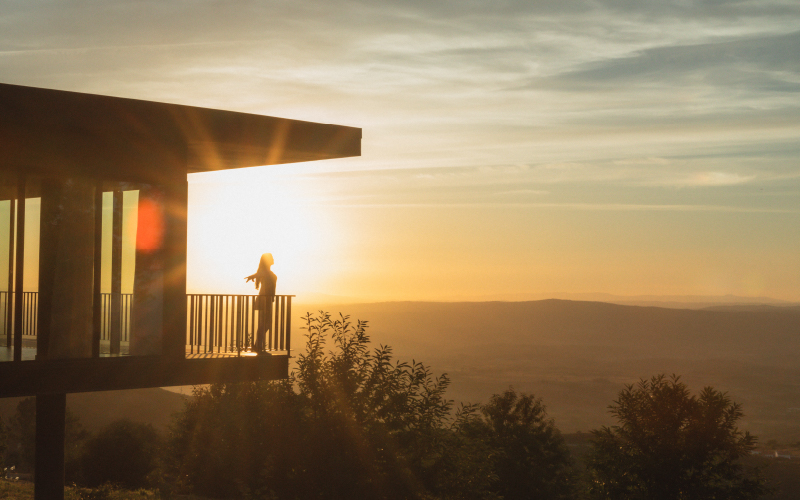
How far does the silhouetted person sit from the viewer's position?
580 inches

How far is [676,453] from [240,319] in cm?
1659

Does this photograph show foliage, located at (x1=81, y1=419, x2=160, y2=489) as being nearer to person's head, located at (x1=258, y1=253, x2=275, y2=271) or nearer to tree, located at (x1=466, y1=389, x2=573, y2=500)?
tree, located at (x1=466, y1=389, x2=573, y2=500)

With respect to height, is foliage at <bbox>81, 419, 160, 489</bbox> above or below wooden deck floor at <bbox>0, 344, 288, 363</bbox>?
below

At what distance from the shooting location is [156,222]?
44.7 ft

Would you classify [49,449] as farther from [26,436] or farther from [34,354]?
[26,436]

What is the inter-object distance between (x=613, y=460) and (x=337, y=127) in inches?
648

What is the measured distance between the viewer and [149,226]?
1366cm

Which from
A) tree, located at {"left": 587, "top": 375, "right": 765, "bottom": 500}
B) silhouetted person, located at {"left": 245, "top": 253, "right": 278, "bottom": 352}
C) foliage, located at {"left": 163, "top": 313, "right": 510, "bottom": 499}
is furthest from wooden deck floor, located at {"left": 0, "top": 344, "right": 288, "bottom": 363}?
tree, located at {"left": 587, "top": 375, "right": 765, "bottom": 500}

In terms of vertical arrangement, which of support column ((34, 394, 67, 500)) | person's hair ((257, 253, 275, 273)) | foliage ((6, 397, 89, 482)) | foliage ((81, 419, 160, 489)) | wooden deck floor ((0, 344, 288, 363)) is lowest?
foliage ((6, 397, 89, 482))

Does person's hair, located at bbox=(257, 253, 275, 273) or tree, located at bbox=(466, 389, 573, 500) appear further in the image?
tree, located at bbox=(466, 389, 573, 500)

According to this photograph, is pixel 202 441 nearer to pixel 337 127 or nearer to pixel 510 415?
pixel 510 415

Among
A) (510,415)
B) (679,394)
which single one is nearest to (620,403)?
(679,394)

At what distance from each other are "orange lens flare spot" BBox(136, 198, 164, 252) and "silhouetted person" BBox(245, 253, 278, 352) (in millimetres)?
2080

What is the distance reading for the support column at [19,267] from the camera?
1240cm
